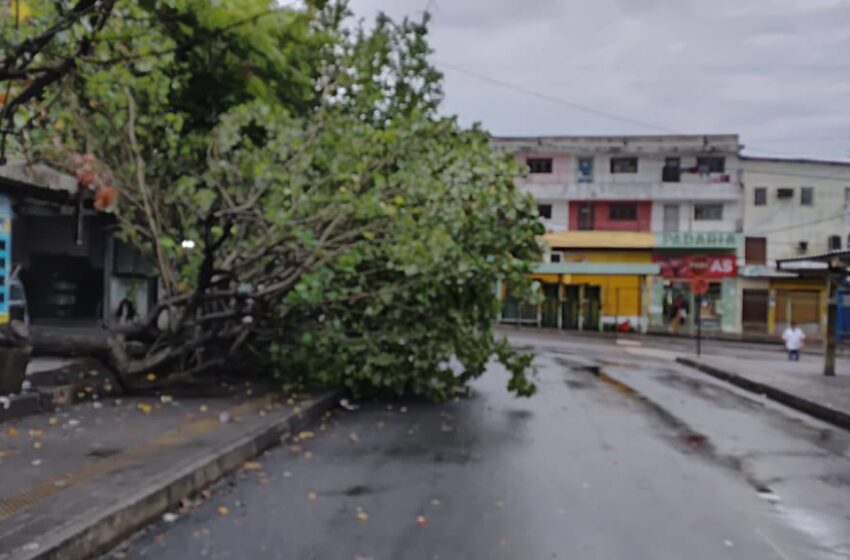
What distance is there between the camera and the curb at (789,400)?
12531mm

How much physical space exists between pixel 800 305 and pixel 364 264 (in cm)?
3827

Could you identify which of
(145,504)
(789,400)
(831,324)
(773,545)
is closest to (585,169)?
(831,324)

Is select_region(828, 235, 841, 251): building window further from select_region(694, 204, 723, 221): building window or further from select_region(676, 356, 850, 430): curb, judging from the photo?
select_region(676, 356, 850, 430): curb

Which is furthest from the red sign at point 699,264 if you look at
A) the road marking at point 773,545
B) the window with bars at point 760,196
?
the road marking at point 773,545

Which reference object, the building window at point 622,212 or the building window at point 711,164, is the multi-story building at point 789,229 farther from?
the building window at point 622,212

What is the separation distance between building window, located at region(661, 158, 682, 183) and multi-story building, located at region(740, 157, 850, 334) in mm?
3340

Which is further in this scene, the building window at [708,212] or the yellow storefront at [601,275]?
the yellow storefront at [601,275]

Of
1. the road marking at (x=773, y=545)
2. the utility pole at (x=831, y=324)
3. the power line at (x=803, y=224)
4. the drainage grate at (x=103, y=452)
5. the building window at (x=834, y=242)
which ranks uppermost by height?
the power line at (x=803, y=224)

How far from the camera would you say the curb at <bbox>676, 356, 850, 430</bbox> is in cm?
1253

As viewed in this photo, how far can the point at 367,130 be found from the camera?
1201 centimetres

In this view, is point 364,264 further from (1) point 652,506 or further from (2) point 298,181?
(1) point 652,506

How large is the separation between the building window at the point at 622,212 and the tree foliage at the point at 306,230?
112ft

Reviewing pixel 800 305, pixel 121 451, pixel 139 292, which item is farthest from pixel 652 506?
pixel 800 305

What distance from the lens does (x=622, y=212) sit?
45.7 meters
